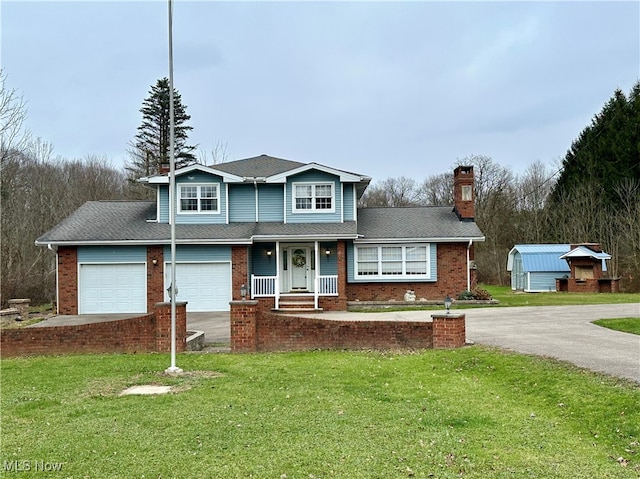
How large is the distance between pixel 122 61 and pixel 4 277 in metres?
14.1

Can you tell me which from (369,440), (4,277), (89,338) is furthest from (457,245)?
(4,277)

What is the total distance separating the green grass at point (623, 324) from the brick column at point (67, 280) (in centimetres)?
1815

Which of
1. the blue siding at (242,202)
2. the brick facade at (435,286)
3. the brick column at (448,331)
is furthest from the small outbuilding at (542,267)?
the brick column at (448,331)

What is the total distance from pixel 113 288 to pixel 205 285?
11.7ft

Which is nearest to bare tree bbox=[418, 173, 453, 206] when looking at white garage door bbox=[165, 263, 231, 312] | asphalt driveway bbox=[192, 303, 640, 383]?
asphalt driveway bbox=[192, 303, 640, 383]

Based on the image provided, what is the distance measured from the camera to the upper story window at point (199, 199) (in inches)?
886

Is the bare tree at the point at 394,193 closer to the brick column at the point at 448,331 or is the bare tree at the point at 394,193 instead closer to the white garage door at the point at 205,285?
the white garage door at the point at 205,285

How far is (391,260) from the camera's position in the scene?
888 inches

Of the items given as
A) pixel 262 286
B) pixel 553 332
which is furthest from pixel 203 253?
pixel 553 332

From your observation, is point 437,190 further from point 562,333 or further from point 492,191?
point 562,333

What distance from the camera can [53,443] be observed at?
5.67m

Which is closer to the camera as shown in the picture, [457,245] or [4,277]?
[457,245]

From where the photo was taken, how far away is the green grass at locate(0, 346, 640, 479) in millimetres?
4945

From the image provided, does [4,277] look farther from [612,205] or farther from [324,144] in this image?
[612,205]
